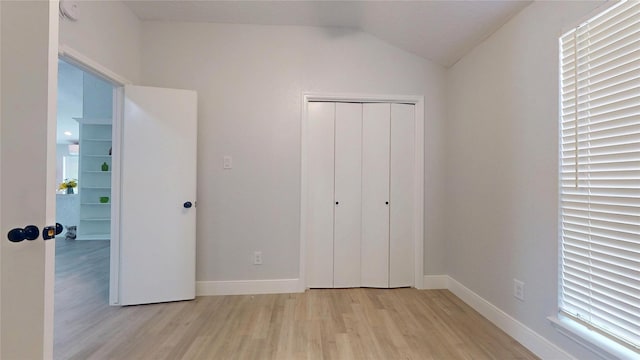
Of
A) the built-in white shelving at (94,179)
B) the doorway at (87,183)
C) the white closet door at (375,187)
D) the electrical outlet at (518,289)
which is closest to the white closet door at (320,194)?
the white closet door at (375,187)

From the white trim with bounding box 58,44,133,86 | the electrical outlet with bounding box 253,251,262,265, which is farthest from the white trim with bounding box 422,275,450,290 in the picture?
the white trim with bounding box 58,44,133,86

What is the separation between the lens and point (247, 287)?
8.24 ft

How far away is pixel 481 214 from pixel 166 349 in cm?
253

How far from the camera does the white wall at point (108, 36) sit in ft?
5.89

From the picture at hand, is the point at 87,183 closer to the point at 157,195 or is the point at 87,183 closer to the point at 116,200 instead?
the point at 116,200

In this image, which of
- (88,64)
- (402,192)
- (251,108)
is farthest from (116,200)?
(402,192)

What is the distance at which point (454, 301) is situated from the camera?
2377 mm

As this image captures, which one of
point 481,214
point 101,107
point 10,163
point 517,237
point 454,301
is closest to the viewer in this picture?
point 10,163

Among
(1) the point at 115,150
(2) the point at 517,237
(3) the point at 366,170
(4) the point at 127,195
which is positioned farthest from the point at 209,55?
(2) the point at 517,237

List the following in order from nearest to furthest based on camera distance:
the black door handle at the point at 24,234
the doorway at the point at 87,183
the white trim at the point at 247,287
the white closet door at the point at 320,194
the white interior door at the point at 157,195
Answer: the black door handle at the point at 24,234 < the white interior door at the point at 157,195 < the white trim at the point at 247,287 < the white closet door at the point at 320,194 < the doorway at the point at 87,183

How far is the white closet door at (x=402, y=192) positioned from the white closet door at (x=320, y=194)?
2.06 feet

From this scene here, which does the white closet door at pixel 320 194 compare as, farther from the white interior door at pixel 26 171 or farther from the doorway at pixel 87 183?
the doorway at pixel 87 183

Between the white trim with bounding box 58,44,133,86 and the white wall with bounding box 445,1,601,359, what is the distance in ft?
9.87

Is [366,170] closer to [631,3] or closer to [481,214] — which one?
[481,214]
